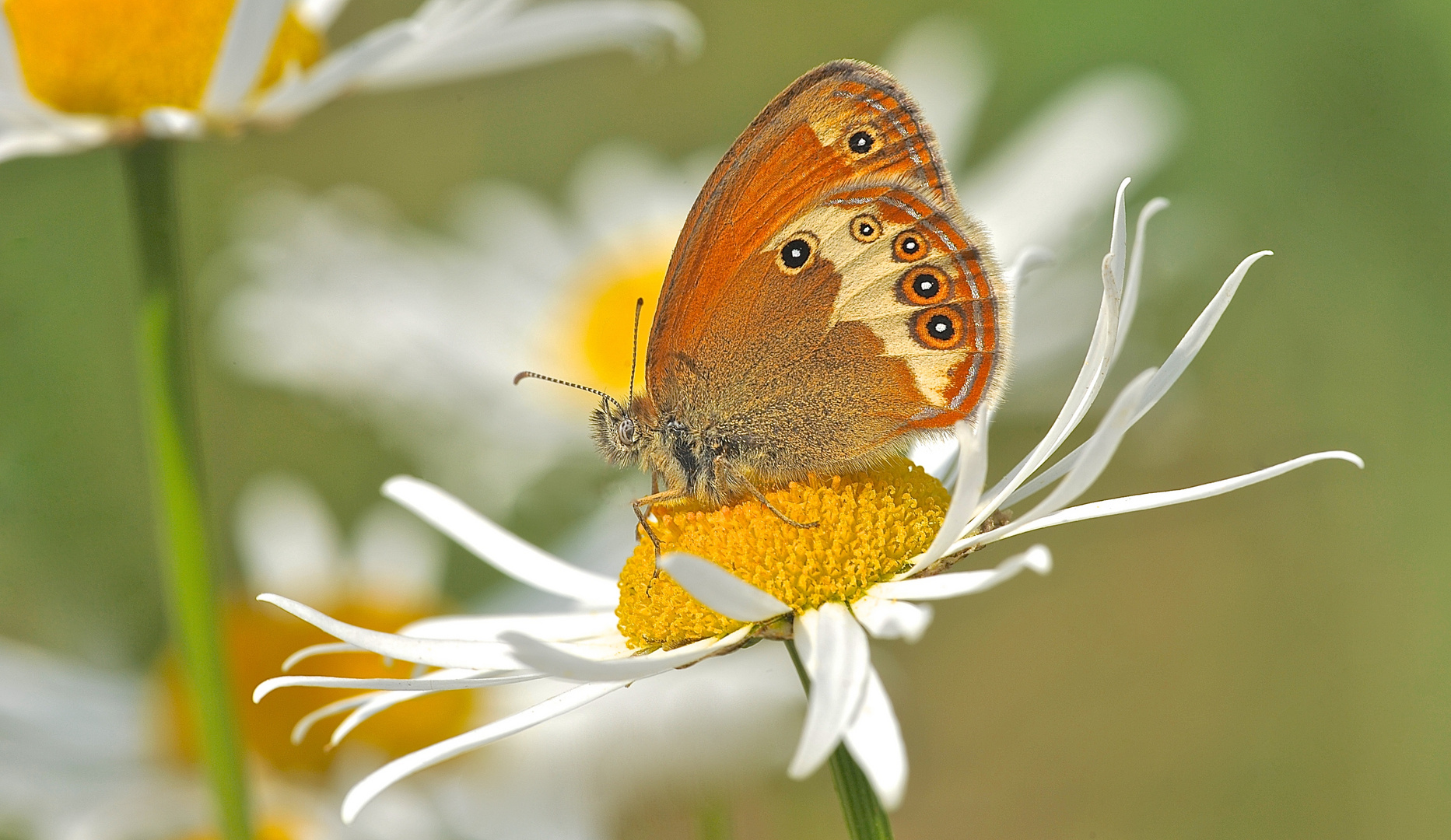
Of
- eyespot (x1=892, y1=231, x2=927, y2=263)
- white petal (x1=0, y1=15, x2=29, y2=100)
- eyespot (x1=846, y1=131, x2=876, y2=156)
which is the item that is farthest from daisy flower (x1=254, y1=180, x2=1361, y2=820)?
white petal (x1=0, y1=15, x2=29, y2=100)

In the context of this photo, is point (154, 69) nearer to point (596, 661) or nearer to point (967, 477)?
point (596, 661)

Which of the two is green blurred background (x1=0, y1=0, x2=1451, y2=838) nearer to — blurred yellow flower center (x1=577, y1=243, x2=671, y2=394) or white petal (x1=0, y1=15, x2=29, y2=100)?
blurred yellow flower center (x1=577, y1=243, x2=671, y2=394)

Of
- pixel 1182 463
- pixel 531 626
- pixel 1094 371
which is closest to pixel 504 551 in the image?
pixel 531 626

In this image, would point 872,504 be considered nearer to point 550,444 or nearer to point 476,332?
point 550,444

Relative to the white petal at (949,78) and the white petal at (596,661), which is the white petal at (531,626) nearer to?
the white petal at (596,661)

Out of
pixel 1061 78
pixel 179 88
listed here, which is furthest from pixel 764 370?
pixel 1061 78

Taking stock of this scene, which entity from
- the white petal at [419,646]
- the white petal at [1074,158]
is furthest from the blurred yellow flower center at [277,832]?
the white petal at [1074,158]

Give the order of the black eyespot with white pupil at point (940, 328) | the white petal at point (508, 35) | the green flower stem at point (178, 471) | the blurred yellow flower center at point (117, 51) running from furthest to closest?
the white petal at point (508, 35) < the blurred yellow flower center at point (117, 51) < the green flower stem at point (178, 471) < the black eyespot with white pupil at point (940, 328)
